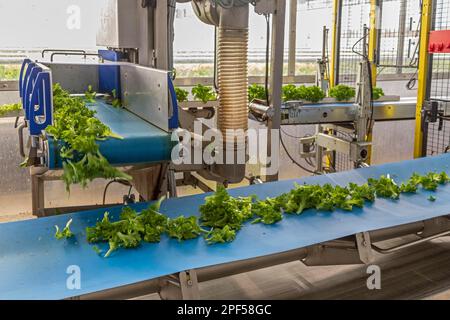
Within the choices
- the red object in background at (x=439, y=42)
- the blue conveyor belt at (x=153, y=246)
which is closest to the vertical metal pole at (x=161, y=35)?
the blue conveyor belt at (x=153, y=246)

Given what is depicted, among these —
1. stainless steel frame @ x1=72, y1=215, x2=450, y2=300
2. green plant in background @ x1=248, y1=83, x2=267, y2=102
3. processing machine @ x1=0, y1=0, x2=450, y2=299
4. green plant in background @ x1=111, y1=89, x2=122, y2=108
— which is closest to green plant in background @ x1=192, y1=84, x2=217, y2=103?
green plant in background @ x1=248, y1=83, x2=267, y2=102

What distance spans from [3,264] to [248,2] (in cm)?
193

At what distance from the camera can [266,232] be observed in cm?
238

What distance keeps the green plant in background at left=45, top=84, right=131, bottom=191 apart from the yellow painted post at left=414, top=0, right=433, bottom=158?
3076mm

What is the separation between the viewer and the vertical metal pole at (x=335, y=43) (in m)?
5.58

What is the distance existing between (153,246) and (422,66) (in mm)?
3288

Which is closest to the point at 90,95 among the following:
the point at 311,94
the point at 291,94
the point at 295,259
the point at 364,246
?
the point at 291,94

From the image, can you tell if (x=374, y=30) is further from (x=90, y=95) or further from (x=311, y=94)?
(x=90, y=95)

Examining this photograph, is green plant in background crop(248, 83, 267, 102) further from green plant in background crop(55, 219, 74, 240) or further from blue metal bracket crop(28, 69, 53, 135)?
green plant in background crop(55, 219, 74, 240)

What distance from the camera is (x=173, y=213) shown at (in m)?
2.60
